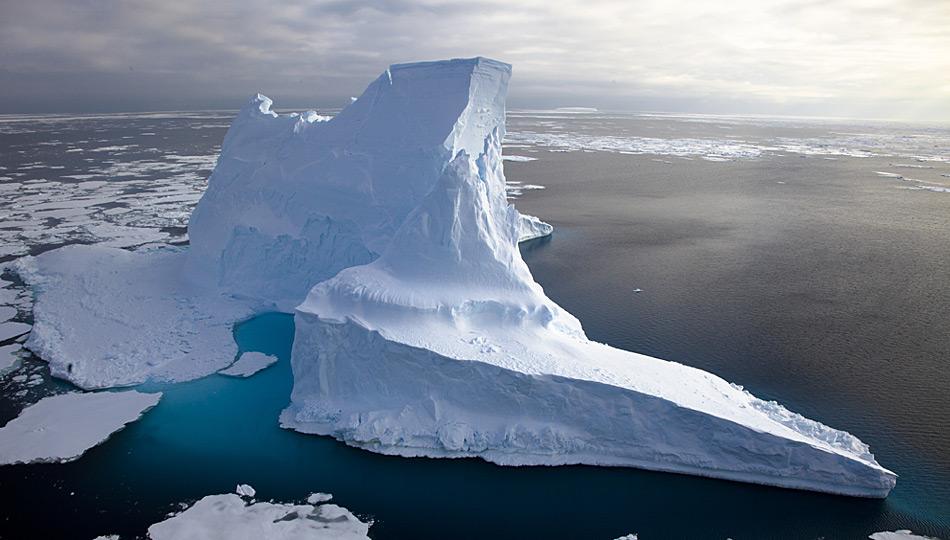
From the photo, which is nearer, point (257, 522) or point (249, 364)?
point (257, 522)

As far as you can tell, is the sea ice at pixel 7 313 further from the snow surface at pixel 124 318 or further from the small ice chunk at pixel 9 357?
the small ice chunk at pixel 9 357

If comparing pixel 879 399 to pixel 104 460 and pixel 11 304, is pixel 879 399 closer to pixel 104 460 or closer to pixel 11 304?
pixel 104 460

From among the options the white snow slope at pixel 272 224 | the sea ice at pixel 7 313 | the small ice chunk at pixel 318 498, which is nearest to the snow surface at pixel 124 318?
the white snow slope at pixel 272 224

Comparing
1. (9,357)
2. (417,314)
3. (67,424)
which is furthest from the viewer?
(9,357)

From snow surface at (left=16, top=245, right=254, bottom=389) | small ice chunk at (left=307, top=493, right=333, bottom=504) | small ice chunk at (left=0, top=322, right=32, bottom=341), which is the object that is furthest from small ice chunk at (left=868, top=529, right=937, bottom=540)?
small ice chunk at (left=0, top=322, right=32, bottom=341)

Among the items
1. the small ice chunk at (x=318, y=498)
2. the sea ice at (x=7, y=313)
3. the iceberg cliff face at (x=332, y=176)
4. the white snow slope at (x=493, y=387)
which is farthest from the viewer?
the sea ice at (x=7, y=313)

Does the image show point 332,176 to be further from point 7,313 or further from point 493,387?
point 7,313

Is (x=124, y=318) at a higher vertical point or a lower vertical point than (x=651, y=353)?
higher

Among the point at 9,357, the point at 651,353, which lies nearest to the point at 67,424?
the point at 9,357
